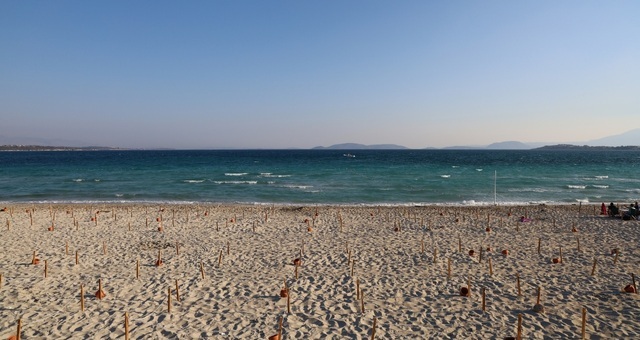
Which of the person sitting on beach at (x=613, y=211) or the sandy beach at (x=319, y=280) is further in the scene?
the person sitting on beach at (x=613, y=211)

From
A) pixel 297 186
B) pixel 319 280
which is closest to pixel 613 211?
pixel 319 280

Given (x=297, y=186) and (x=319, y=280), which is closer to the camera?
(x=319, y=280)

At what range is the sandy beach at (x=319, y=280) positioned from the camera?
785 cm

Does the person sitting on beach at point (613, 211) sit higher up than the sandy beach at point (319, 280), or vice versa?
the person sitting on beach at point (613, 211)

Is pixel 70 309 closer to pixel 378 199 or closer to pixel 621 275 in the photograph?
pixel 621 275

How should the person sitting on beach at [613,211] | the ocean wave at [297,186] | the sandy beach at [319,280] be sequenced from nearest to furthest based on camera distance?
the sandy beach at [319,280] < the person sitting on beach at [613,211] < the ocean wave at [297,186]

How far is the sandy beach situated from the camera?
785 centimetres

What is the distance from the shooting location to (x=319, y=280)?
1059 centimetres

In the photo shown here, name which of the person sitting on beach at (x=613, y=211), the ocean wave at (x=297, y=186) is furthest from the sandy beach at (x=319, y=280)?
the ocean wave at (x=297, y=186)

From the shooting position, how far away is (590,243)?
578 inches

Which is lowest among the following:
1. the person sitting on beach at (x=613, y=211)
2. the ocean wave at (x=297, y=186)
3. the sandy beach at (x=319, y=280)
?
the sandy beach at (x=319, y=280)

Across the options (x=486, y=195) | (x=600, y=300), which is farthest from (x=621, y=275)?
(x=486, y=195)

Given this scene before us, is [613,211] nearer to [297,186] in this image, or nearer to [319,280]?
[319,280]

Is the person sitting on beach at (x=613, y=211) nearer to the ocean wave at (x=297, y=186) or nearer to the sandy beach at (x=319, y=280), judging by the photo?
the sandy beach at (x=319, y=280)
